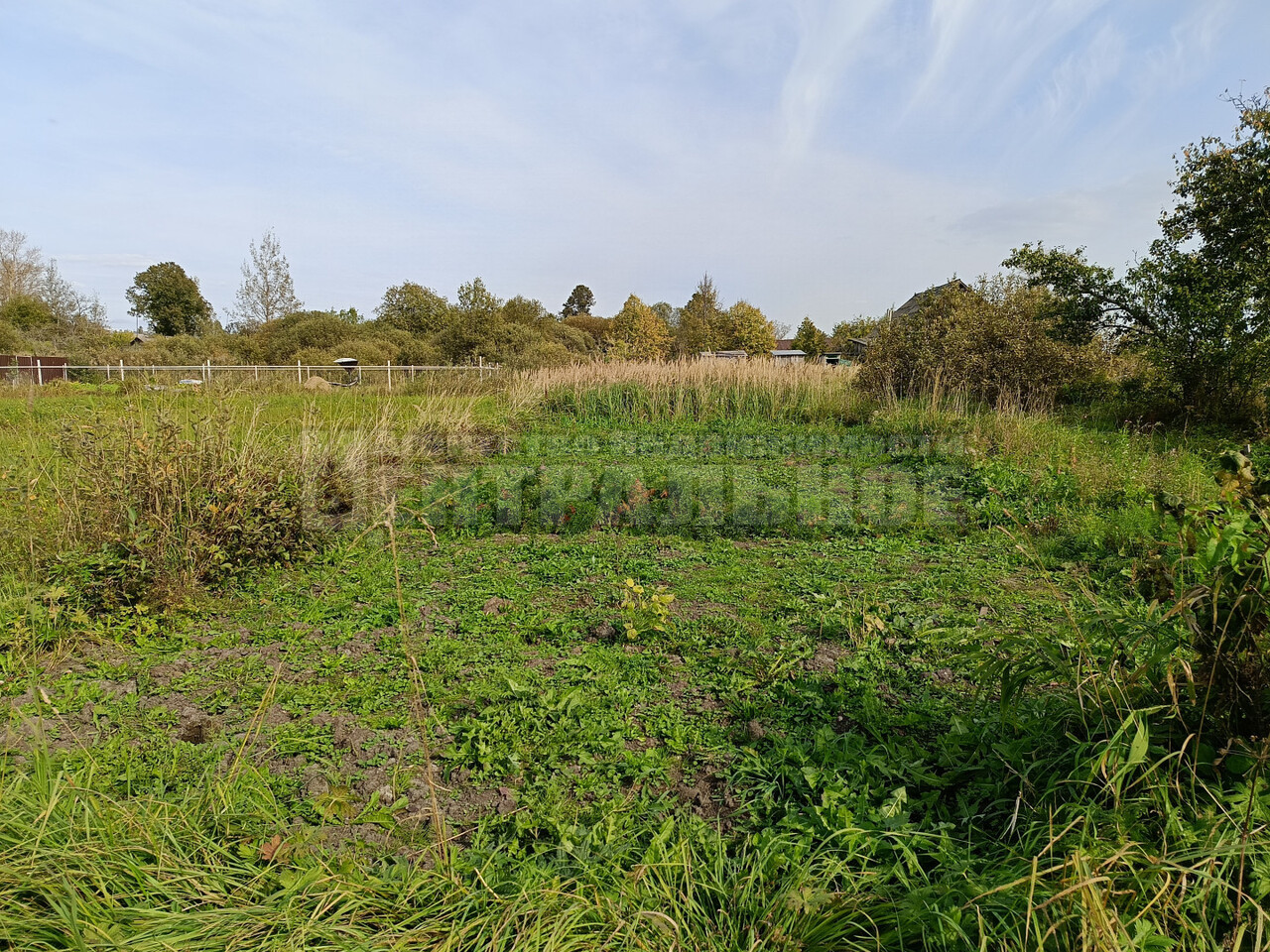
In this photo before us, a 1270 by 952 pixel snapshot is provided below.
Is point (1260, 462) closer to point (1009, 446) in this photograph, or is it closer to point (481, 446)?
point (1009, 446)

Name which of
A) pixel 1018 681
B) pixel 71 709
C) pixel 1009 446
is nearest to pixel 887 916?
pixel 1018 681

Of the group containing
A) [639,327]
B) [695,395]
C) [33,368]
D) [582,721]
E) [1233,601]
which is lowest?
[582,721]

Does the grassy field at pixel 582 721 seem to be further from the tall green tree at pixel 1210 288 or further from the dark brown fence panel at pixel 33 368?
the dark brown fence panel at pixel 33 368

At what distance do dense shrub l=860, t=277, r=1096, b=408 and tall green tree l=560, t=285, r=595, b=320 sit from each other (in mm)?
54992

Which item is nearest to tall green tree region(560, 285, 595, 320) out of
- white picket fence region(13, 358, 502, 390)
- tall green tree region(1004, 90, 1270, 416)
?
white picket fence region(13, 358, 502, 390)

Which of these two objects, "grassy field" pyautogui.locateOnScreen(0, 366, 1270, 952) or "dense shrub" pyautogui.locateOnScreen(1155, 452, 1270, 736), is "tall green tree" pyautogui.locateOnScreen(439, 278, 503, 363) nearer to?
"grassy field" pyautogui.locateOnScreen(0, 366, 1270, 952)

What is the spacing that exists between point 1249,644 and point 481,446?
7.60 meters

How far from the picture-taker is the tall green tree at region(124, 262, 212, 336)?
121ft

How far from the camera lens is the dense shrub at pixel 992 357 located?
34.4ft

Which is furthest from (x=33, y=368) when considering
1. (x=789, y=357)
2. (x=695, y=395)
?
(x=789, y=357)

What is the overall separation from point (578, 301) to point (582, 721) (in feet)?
211

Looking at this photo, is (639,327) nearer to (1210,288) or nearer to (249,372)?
(249,372)

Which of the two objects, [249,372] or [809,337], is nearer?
[249,372]

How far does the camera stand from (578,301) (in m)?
63.8
